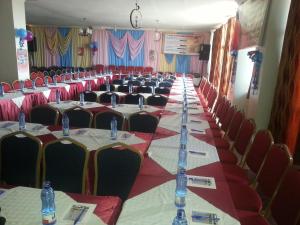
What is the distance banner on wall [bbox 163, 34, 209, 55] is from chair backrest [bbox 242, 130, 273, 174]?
44.0 ft

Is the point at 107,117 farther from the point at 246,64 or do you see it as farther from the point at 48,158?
the point at 246,64

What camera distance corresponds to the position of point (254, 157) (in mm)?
3240

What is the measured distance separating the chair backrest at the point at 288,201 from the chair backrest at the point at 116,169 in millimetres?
1230

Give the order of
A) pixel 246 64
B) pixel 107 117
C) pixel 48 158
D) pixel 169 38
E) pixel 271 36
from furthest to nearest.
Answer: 1. pixel 169 38
2. pixel 246 64
3. pixel 271 36
4. pixel 107 117
5. pixel 48 158

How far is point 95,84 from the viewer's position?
10180 mm

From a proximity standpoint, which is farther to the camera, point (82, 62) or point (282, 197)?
Result: point (82, 62)

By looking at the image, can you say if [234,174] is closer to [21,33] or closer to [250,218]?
[250,218]

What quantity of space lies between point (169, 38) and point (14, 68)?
1002 cm

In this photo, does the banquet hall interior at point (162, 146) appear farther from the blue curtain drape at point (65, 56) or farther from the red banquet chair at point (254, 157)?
the blue curtain drape at point (65, 56)

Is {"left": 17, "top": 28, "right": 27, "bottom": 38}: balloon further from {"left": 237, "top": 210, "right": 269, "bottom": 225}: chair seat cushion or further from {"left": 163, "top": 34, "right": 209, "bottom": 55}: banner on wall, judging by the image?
{"left": 163, "top": 34, "right": 209, "bottom": 55}: banner on wall

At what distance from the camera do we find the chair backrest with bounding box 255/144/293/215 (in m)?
2.36

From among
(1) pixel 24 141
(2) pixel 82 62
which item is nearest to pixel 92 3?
(1) pixel 24 141

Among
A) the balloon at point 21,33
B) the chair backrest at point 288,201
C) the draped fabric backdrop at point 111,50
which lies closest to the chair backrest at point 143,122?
the chair backrest at point 288,201

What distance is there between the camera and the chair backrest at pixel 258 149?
3.06 metres
